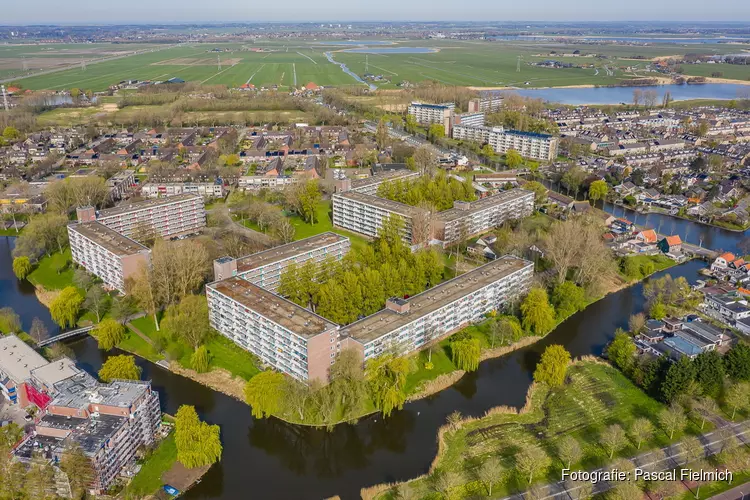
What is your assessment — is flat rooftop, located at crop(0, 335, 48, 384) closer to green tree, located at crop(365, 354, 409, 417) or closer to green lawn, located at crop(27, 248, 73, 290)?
green lawn, located at crop(27, 248, 73, 290)

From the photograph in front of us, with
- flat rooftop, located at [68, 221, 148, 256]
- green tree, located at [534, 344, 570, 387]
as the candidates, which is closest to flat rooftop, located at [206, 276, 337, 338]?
flat rooftop, located at [68, 221, 148, 256]

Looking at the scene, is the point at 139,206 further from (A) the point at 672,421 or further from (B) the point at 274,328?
(A) the point at 672,421

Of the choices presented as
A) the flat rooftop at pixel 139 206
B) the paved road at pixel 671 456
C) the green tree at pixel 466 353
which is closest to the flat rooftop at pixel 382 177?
the flat rooftop at pixel 139 206

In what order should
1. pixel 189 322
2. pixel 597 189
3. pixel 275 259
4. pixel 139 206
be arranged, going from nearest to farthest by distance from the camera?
pixel 189 322
pixel 275 259
pixel 139 206
pixel 597 189

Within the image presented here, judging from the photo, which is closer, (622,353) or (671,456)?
(671,456)

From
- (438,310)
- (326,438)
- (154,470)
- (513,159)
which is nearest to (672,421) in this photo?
(438,310)
